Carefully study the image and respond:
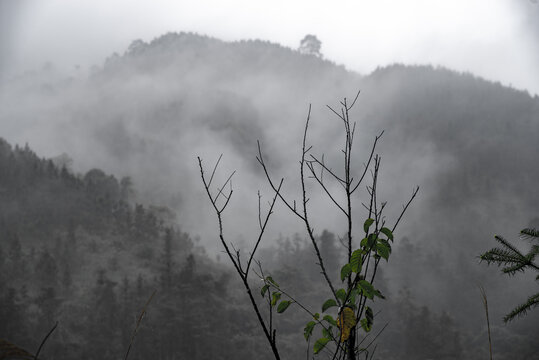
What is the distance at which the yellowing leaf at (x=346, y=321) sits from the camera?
1290 mm

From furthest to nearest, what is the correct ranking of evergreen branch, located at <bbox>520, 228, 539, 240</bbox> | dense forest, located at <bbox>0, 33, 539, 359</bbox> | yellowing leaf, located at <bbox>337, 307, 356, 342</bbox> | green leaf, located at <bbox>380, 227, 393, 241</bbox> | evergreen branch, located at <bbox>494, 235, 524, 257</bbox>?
dense forest, located at <bbox>0, 33, 539, 359</bbox> < evergreen branch, located at <bbox>520, 228, 539, 240</bbox> < evergreen branch, located at <bbox>494, 235, 524, 257</bbox> < green leaf, located at <bbox>380, 227, 393, 241</bbox> < yellowing leaf, located at <bbox>337, 307, 356, 342</bbox>

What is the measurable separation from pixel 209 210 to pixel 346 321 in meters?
125

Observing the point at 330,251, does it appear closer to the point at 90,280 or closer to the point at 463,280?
the point at 463,280

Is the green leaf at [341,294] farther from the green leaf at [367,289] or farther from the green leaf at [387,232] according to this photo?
the green leaf at [387,232]

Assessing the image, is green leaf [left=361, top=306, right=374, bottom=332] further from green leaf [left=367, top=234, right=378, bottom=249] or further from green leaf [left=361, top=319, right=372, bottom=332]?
green leaf [left=367, top=234, right=378, bottom=249]

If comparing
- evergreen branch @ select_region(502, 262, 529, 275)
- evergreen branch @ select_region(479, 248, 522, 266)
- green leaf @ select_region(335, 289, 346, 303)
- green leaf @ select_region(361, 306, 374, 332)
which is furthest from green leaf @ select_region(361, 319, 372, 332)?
evergreen branch @ select_region(502, 262, 529, 275)

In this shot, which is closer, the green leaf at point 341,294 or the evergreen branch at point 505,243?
the green leaf at point 341,294

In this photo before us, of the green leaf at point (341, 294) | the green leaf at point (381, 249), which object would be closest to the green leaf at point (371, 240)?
the green leaf at point (381, 249)

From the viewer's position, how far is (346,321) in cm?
130

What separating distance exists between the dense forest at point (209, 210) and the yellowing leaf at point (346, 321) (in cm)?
46

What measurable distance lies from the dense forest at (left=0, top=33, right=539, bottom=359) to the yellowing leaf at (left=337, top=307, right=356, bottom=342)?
1.52 ft

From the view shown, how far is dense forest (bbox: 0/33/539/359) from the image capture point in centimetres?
5409

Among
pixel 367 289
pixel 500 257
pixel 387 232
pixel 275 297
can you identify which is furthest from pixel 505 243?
pixel 275 297

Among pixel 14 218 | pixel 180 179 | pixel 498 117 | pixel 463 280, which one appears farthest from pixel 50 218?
pixel 498 117
